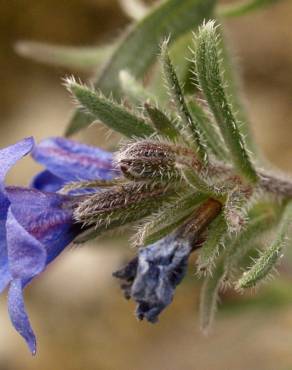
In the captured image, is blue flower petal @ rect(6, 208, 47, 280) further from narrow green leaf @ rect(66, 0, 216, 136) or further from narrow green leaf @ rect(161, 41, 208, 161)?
narrow green leaf @ rect(66, 0, 216, 136)

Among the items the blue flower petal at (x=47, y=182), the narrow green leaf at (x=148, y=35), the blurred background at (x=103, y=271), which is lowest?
the blurred background at (x=103, y=271)

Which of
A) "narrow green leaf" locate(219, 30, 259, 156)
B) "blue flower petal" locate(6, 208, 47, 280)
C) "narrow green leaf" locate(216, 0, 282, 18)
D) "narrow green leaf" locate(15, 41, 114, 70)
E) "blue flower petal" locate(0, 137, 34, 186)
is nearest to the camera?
"blue flower petal" locate(6, 208, 47, 280)

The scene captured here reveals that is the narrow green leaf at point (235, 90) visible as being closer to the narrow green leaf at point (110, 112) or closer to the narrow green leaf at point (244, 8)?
the narrow green leaf at point (244, 8)

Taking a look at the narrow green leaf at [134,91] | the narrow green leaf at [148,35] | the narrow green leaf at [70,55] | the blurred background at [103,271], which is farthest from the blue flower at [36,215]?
the blurred background at [103,271]

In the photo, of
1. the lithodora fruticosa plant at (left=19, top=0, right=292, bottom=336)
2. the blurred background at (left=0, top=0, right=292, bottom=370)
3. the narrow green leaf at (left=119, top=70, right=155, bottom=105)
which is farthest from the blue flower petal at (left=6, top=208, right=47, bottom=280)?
the blurred background at (left=0, top=0, right=292, bottom=370)

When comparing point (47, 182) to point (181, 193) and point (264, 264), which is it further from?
point (264, 264)

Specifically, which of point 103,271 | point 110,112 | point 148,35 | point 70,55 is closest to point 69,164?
point 110,112
